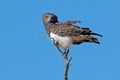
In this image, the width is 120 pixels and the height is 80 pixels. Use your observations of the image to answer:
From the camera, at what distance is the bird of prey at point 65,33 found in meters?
11.0

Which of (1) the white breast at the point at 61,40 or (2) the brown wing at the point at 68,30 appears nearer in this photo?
(2) the brown wing at the point at 68,30

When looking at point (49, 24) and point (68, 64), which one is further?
point (49, 24)

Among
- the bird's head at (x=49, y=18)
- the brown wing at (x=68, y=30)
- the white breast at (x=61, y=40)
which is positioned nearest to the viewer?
the brown wing at (x=68, y=30)

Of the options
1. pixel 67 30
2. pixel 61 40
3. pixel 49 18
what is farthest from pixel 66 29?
pixel 49 18

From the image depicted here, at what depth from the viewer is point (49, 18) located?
1143 cm

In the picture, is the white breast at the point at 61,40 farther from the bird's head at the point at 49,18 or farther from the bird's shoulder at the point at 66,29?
the bird's head at the point at 49,18

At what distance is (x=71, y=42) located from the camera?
36.7 ft

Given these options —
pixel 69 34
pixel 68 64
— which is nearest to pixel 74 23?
pixel 69 34

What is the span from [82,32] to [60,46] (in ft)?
1.62

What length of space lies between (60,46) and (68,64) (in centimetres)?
73

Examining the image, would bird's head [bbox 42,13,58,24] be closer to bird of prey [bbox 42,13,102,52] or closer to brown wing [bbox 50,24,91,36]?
bird of prey [bbox 42,13,102,52]

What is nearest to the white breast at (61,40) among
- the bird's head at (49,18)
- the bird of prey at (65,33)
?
the bird of prey at (65,33)

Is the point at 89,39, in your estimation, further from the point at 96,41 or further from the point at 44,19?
the point at 44,19

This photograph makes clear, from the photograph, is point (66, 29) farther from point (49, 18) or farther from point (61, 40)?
point (49, 18)
